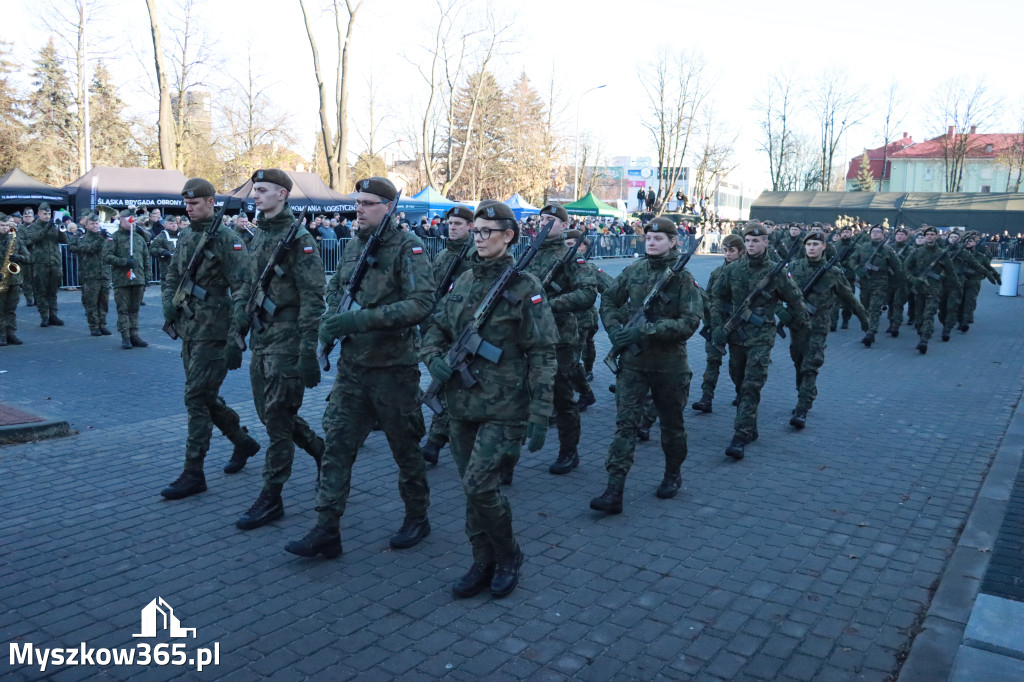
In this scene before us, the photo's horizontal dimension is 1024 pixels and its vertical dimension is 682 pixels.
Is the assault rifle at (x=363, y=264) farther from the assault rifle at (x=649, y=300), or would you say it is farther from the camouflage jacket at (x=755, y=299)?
the camouflage jacket at (x=755, y=299)

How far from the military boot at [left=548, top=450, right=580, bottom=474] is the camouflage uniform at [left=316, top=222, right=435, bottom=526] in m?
A: 2.01

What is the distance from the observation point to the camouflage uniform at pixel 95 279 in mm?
13688

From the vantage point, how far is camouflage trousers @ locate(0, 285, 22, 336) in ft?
41.9

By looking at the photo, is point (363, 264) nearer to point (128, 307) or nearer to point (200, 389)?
point (200, 389)

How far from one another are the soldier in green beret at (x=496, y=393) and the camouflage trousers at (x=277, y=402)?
125 centimetres

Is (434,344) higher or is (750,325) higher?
(434,344)

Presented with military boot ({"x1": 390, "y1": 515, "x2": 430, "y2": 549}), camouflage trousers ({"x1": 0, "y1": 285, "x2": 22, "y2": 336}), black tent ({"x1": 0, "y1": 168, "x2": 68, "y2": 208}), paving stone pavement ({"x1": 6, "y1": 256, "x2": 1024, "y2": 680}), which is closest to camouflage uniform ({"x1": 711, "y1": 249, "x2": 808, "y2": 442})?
paving stone pavement ({"x1": 6, "y1": 256, "x2": 1024, "y2": 680})

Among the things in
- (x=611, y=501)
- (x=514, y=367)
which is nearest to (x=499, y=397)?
(x=514, y=367)

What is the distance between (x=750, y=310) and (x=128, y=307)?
9308 mm

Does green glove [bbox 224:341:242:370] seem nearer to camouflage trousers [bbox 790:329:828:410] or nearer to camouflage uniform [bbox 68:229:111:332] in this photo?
camouflage trousers [bbox 790:329:828:410]

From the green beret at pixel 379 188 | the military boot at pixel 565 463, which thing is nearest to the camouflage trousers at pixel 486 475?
the green beret at pixel 379 188

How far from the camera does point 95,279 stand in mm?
13711

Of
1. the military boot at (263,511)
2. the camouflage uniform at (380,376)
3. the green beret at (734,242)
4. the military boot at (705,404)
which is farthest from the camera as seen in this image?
the military boot at (705,404)

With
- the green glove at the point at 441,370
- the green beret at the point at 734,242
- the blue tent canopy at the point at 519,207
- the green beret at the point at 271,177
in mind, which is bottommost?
the green glove at the point at 441,370
